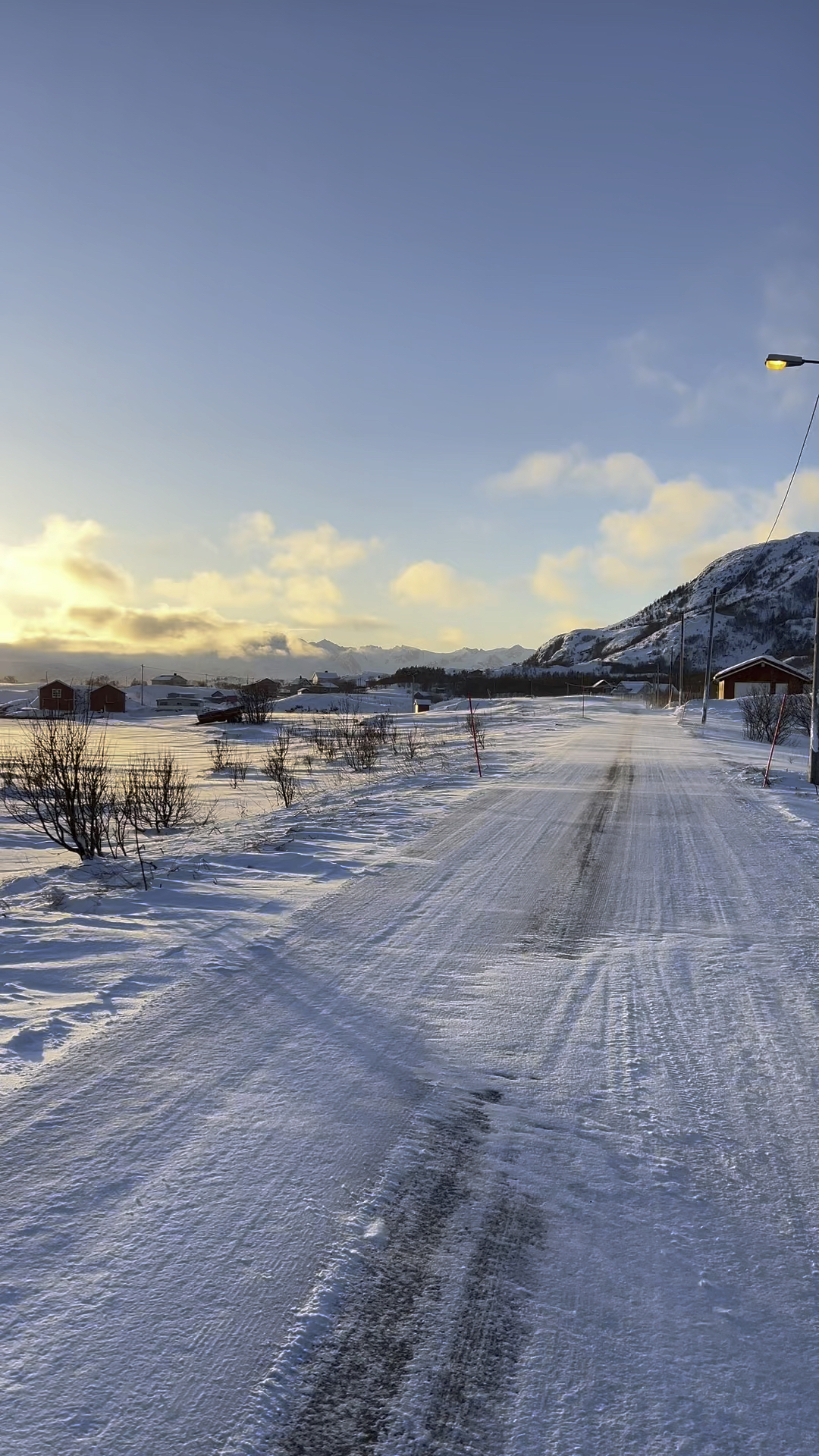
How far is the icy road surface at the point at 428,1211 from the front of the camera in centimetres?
200

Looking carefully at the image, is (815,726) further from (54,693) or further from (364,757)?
(54,693)

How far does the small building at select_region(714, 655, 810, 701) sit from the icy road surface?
54679mm

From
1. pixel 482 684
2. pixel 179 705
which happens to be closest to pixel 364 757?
pixel 179 705

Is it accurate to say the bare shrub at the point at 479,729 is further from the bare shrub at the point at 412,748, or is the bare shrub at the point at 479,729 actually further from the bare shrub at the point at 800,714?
the bare shrub at the point at 800,714

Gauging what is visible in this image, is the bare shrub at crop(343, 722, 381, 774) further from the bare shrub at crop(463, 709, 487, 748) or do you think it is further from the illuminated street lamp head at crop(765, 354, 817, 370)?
the illuminated street lamp head at crop(765, 354, 817, 370)

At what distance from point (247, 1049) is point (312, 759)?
65.8 feet

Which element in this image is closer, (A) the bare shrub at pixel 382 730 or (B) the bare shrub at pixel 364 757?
(B) the bare shrub at pixel 364 757

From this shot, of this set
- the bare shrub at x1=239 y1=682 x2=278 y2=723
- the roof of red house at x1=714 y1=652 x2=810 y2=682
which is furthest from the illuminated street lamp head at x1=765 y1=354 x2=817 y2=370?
the roof of red house at x1=714 y1=652 x2=810 y2=682

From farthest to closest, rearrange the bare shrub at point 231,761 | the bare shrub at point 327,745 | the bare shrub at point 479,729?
the bare shrub at point 327,745, the bare shrub at point 479,729, the bare shrub at point 231,761

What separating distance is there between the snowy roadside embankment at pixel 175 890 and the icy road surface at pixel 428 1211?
15.5 inches

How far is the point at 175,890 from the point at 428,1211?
4.89 meters

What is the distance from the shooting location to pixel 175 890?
7.14 meters

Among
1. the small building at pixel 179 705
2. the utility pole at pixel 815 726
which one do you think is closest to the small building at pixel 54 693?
the small building at pixel 179 705

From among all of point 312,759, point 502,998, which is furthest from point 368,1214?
point 312,759
